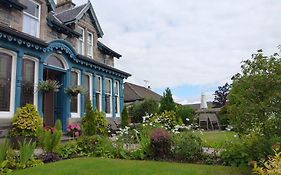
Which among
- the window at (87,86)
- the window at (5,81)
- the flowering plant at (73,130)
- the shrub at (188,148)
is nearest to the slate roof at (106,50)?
the window at (87,86)

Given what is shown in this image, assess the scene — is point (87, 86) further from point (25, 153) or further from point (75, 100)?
point (25, 153)

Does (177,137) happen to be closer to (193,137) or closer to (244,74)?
(193,137)

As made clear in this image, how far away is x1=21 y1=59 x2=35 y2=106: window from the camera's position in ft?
41.4

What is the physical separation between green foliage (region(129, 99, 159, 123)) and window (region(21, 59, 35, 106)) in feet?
45.9

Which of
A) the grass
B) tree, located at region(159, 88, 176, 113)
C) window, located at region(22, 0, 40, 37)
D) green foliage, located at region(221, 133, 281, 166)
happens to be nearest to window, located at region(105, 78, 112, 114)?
tree, located at region(159, 88, 176, 113)

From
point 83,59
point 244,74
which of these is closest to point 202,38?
point 83,59

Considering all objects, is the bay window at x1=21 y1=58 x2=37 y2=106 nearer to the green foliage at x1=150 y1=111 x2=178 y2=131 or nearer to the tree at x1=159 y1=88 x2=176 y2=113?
the green foliage at x1=150 y1=111 x2=178 y2=131

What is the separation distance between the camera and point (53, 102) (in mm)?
15312

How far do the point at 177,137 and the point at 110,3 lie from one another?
8181 mm

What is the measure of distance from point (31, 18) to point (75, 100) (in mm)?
5036

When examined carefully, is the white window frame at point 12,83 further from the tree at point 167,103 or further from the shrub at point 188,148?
the tree at point 167,103

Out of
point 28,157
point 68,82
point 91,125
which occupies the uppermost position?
point 68,82

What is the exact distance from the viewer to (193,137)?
367 inches

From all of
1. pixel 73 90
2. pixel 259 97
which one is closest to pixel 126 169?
pixel 259 97
